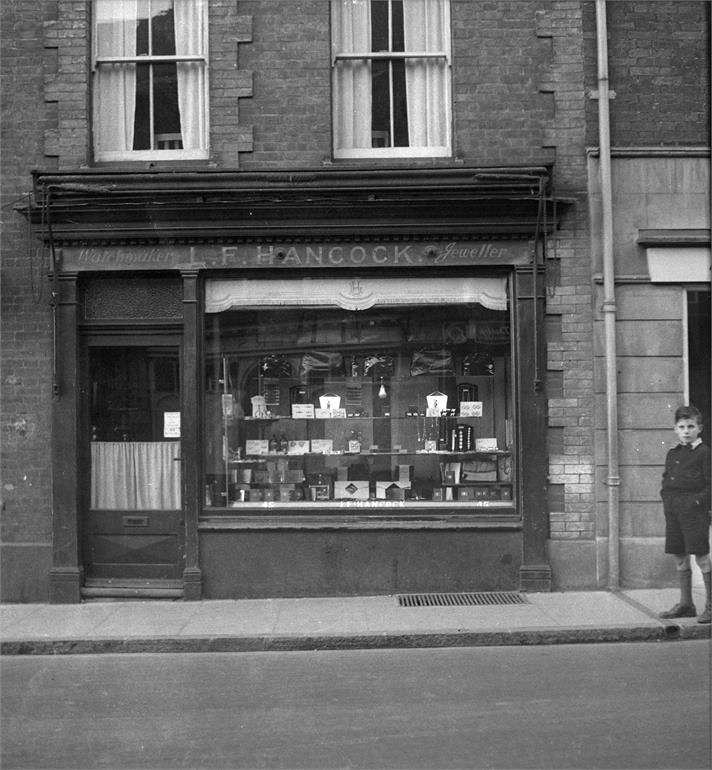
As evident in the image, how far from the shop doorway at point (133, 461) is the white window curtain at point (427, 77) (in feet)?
12.3

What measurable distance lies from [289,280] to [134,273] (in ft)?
5.60

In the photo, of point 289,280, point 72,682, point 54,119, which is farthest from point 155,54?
point 72,682

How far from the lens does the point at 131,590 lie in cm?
927

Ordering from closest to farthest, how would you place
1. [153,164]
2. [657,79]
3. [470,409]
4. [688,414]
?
[688,414]
[657,79]
[153,164]
[470,409]

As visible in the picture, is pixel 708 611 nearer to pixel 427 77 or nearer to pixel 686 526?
pixel 686 526

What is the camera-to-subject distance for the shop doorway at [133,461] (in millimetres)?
9445

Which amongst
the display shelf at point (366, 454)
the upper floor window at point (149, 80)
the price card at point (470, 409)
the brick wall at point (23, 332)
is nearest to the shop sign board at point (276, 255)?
the brick wall at point (23, 332)

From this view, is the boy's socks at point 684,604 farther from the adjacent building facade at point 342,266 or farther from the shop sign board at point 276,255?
the shop sign board at point 276,255

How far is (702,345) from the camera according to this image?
9.52 metres

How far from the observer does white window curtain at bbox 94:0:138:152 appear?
31.6 ft

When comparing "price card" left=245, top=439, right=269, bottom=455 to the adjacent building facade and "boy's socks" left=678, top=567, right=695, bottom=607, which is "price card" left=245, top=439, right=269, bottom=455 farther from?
"boy's socks" left=678, top=567, right=695, bottom=607

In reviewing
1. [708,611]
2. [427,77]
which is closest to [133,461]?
[427,77]

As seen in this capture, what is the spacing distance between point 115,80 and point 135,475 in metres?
4.50

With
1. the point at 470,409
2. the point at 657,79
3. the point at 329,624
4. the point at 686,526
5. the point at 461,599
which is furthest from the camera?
the point at 470,409
